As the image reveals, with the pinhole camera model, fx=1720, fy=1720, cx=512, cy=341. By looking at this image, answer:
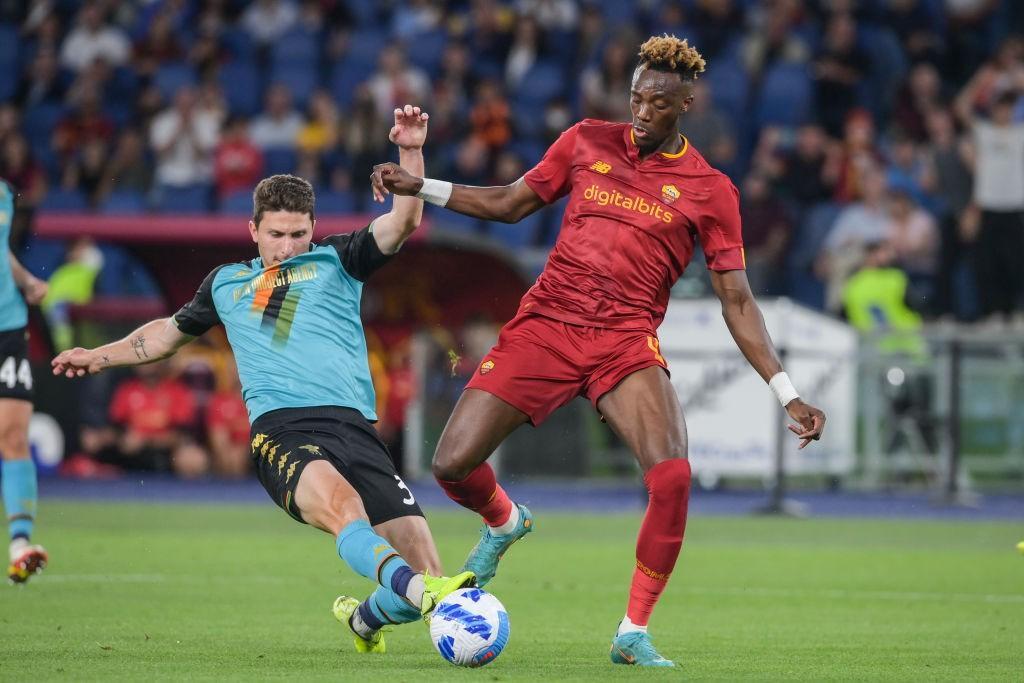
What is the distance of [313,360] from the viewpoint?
7.34 meters

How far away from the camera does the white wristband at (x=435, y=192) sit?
7.57 metres

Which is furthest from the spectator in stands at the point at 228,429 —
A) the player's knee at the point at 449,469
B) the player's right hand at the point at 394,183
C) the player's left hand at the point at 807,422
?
the player's left hand at the point at 807,422

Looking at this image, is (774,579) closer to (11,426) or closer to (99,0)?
(11,426)

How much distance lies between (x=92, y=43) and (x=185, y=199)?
13.2ft

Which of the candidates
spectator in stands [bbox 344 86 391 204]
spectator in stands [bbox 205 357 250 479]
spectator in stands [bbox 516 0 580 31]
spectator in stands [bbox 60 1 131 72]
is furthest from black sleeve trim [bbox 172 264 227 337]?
spectator in stands [bbox 60 1 131 72]

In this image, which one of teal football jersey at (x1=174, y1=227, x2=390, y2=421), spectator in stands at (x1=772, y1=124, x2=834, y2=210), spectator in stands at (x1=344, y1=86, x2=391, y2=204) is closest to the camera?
teal football jersey at (x1=174, y1=227, x2=390, y2=421)

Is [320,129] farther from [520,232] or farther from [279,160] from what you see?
[520,232]

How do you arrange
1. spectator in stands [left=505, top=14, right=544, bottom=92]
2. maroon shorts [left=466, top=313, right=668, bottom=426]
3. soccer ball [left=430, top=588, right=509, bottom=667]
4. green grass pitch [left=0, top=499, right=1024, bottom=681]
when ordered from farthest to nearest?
spectator in stands [left=505, top=14, right=544, bottom=92], maroon shorts [left=466, top=313, right=668, bottom=426], green grass pitch [left=0, top=499, right=1024, bottom=681], soccer ball [left=430, top=588, right=509, bottom=667]

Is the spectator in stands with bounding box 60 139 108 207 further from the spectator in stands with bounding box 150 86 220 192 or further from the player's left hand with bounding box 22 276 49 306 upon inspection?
the player's left hand with bounding box 22 276 49 306

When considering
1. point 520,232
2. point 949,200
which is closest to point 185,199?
point 520,232

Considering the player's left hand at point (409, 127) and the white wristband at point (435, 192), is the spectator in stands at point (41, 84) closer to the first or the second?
the white wristband at point (435, 192)

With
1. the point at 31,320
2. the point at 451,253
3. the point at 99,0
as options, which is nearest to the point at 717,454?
the point at 451,253

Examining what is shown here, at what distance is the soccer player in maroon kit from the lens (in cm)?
743

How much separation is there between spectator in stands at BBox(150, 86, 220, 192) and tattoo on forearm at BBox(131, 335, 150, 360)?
1510 cm
